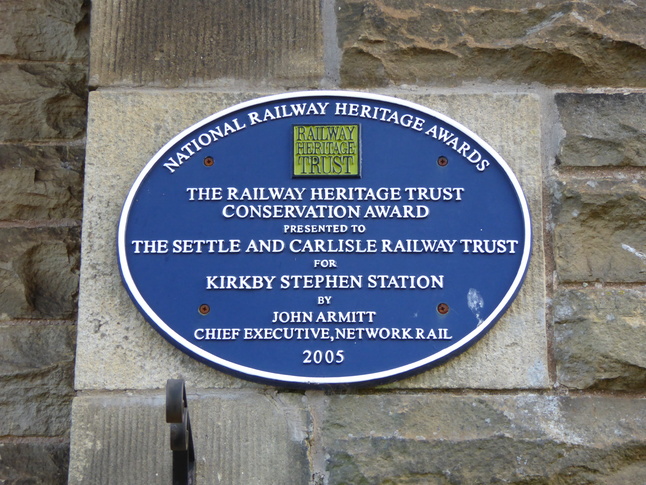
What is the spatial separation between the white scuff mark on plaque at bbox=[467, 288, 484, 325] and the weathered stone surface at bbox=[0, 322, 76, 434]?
125cm

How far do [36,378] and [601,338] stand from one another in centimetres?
172

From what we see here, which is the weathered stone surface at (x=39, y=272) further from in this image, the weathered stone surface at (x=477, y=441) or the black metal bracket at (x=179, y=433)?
the weathered stone surface at (x=477, y=441)

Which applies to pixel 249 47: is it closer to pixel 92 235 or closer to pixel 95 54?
pixel 95 54

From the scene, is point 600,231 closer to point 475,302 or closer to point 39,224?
point 475,302

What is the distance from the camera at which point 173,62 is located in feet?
9.14

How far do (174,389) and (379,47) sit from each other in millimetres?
1289

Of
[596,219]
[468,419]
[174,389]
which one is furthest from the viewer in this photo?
[596,219]

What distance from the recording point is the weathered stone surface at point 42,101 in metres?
3.01

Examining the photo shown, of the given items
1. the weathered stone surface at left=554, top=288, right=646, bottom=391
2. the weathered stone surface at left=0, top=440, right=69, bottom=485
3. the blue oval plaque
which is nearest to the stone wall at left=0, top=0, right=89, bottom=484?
the weathered stone surface at left=0, top=440, right=69, bottom=485

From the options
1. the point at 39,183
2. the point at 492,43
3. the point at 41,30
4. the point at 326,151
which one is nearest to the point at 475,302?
the point at 326,151

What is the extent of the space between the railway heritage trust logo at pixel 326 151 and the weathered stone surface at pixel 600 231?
24.4 inches

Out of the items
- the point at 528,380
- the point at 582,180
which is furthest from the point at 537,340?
the point at 582,180

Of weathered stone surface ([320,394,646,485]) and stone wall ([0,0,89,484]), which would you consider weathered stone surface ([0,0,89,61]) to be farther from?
weathered stone surface ([320,394,646,485])

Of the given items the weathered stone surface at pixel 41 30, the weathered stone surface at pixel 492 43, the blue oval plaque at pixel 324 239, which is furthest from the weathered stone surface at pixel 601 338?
the weathered stone surface at pixel 41 30
